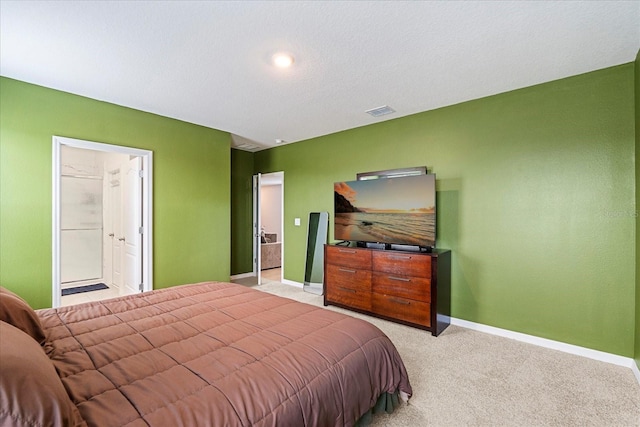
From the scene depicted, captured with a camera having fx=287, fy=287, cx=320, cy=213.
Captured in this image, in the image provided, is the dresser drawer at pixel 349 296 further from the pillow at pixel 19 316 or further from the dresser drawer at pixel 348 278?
the pillow at pixel 19 316

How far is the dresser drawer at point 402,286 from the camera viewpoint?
3.13 metres

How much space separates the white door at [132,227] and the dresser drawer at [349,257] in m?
2.53

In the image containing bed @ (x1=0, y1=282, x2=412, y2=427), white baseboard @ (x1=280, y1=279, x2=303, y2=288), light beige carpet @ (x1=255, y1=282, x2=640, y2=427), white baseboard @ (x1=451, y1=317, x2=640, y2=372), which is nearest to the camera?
bed @ (x1=0, y1=282, x2=412, y2=427)

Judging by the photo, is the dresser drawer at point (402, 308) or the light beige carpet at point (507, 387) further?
the dresser drawer at point (402, 308)

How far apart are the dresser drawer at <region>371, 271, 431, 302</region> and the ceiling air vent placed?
2029 millimetres

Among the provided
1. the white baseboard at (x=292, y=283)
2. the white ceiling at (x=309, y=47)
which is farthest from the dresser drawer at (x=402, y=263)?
the white baseboard at (x=292, y=283)

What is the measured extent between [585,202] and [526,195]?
456 millimetres

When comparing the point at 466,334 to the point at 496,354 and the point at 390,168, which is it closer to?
the point at 496,354

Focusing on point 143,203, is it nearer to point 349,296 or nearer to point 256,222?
point 256,222

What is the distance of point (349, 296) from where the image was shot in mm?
3812

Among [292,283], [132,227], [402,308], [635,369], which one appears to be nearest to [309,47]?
[402,308]

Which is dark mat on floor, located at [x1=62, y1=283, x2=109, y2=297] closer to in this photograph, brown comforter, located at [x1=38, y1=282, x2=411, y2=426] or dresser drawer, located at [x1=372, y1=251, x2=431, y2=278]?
brown comforter, located at [x1=38, y1=282, x2=411, y2=426]

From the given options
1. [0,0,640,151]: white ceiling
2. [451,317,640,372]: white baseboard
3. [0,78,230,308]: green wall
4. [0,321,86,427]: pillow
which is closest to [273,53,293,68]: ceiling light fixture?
[0,0,640,151]: white ceiling

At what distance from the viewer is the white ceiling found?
187cm
